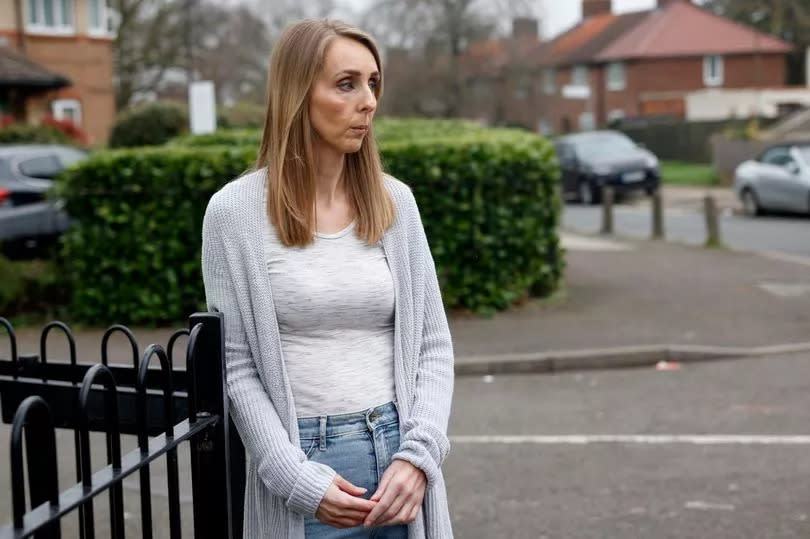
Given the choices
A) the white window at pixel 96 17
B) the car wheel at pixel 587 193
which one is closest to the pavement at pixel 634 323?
the car wheel at pixel 587 193

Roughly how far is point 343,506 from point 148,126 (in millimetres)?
21020

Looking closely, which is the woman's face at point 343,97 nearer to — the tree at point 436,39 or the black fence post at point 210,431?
the black fence post at point 210,431

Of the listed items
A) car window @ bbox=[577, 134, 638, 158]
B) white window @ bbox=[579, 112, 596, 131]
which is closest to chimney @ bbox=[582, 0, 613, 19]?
white window @ bbox=[579, 112, 596, 131]

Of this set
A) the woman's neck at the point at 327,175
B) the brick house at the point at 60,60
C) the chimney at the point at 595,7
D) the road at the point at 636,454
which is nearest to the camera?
the woman's neck at the point at 327,175

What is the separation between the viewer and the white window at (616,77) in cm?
6912

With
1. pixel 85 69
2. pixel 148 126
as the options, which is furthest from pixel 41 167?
pixel 85 69

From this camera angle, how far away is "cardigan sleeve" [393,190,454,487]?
277 centimetres

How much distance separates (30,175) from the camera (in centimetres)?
1530

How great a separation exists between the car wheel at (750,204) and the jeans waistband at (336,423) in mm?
25461

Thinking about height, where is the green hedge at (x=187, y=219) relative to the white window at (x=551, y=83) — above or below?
below

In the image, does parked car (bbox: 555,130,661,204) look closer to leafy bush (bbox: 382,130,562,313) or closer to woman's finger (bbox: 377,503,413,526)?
leafy bush (bbox: 382,130,562,313)

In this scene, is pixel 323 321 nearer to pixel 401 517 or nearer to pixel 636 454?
pixel 401 517

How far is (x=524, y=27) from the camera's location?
5875 centimetres

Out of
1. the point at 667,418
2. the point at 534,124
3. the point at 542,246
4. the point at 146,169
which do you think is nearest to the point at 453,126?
the point at 542,246
